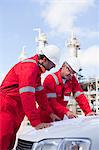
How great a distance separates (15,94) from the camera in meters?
3.37

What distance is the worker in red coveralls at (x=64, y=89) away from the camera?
4.07 m

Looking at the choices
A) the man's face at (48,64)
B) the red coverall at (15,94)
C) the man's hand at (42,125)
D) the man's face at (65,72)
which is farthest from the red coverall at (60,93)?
the man's hand at (42,125)

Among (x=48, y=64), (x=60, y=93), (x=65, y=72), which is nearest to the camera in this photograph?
(x=48, y=64)

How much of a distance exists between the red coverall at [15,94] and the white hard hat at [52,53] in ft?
0.48

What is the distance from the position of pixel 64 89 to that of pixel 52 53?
1091 millimetres

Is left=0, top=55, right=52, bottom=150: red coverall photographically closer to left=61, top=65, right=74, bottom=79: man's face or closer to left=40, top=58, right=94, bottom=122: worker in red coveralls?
left=40, top=58, right=94, bottom=122: worker in red coveralls

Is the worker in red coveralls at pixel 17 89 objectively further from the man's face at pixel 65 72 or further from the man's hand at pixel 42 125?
the man's face at pixel 65 72

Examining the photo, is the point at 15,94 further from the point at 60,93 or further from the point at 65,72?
the point at 60,93

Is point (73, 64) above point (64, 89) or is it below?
above

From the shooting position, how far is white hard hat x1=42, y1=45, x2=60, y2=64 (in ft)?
11.5

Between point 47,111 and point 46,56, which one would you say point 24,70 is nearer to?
point 46,56

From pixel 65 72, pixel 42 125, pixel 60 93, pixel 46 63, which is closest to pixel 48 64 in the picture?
pixel 46 63

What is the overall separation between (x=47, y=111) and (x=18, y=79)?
0.59 m

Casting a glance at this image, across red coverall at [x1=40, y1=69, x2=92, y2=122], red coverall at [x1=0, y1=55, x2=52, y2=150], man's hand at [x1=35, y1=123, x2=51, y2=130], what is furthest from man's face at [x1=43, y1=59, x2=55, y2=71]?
man's hand at [x1=35, y1=123, x2=51, y2=130]
